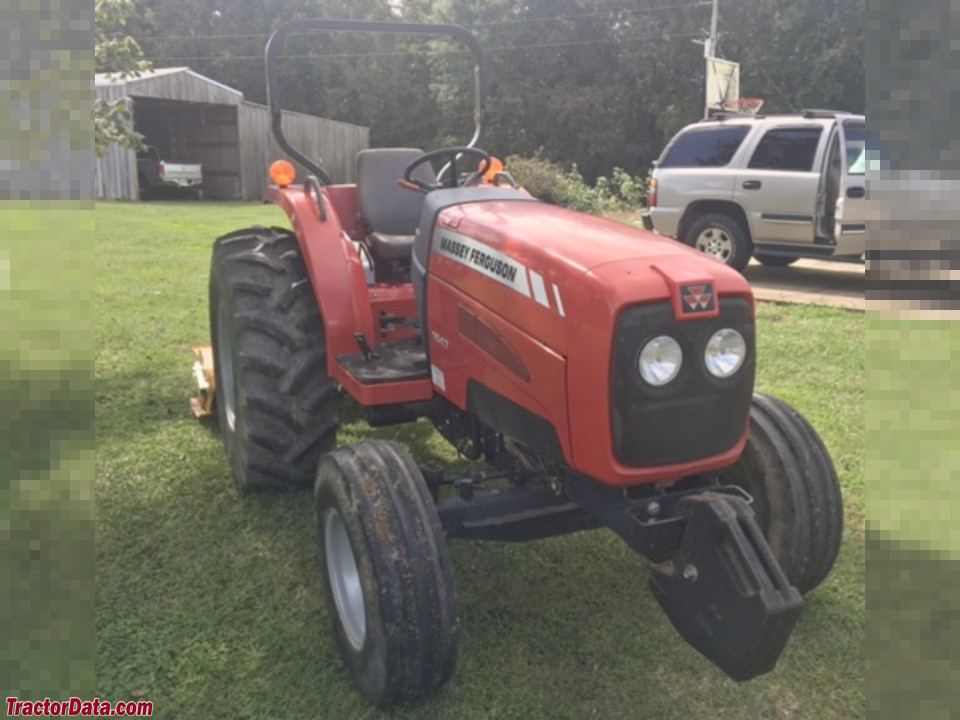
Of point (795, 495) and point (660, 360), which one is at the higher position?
point (660, 360)

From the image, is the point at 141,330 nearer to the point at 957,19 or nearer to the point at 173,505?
the point at 173,505

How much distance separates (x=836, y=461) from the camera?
4156 millimetres

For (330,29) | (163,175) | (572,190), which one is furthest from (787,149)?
(163,175)

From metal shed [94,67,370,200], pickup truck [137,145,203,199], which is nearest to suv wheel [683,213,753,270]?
metal shed [94,67,370,200]

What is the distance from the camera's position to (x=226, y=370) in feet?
13.6

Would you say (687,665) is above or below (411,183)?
below

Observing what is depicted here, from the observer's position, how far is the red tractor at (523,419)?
2115mm

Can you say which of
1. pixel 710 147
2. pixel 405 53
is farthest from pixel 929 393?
pixel 405 53

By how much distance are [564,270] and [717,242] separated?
838 centimetres

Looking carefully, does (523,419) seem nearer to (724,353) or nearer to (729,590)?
(724,353)

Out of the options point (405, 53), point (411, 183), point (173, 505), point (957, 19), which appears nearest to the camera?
point (957, 19)

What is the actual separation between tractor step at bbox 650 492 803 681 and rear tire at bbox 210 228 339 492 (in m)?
1.69

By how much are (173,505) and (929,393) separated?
3285mm

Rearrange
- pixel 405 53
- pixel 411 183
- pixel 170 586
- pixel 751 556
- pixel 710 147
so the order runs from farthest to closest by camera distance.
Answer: pixel 405 53 < pixel 710 147 < pixel 411 183 < pixel 170 586 < pixel 751 556
